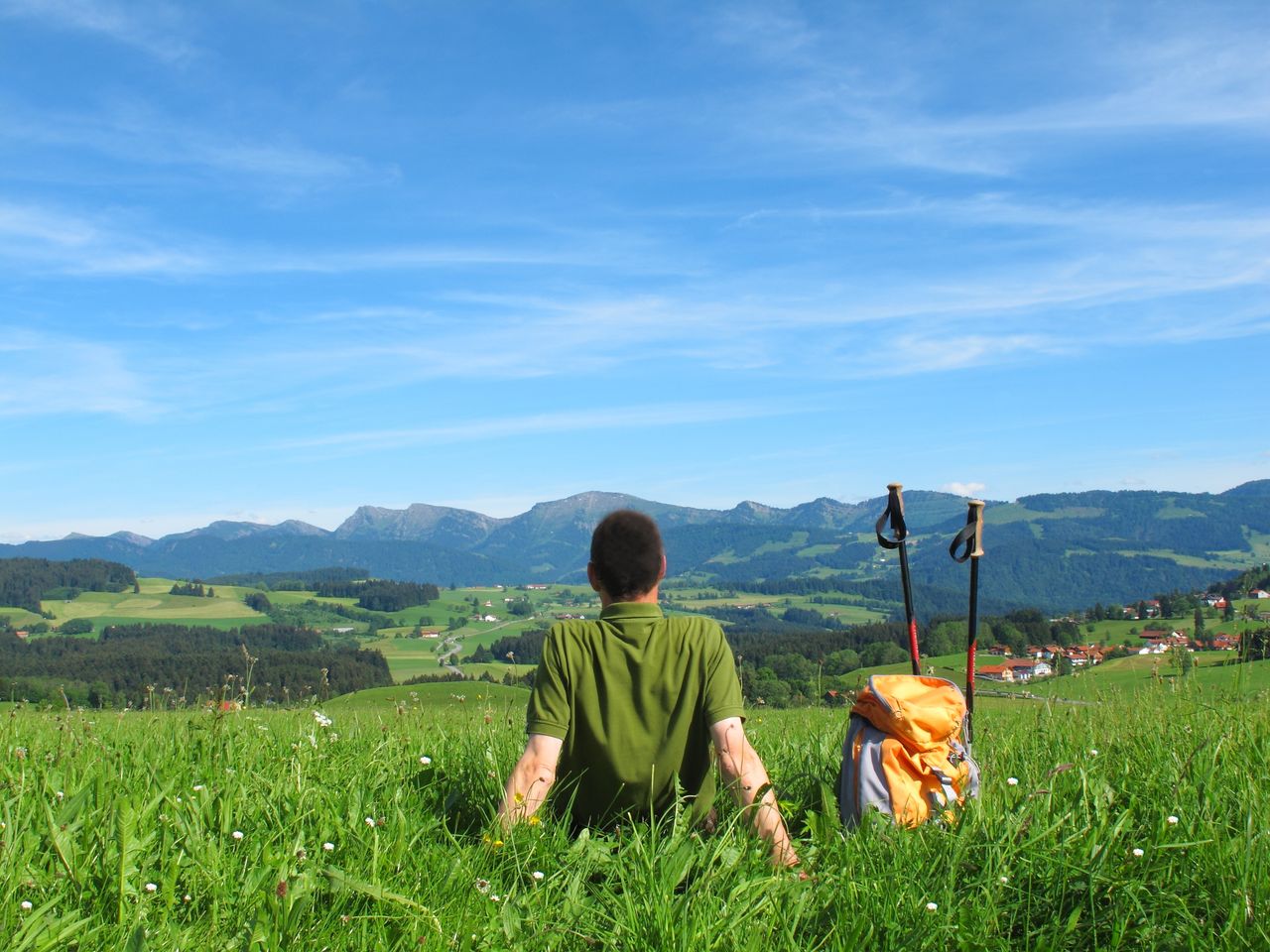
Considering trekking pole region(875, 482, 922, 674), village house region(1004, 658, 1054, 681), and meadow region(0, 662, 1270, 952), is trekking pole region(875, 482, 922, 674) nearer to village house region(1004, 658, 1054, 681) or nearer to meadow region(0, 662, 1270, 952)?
meadow region(0, 662, 1270, 952)

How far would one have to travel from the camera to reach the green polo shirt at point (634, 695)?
4289mm

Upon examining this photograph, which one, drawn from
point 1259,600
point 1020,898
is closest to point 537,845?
point 1020,898

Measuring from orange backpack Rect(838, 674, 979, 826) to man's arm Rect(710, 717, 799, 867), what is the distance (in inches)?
21.4

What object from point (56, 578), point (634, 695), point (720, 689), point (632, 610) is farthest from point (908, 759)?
point (56, 578)

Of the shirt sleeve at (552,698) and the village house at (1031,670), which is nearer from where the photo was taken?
the shirt sleeve at (552,698)

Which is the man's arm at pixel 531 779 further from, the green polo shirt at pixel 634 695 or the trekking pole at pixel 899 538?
the trekking pole at pixel 899 538

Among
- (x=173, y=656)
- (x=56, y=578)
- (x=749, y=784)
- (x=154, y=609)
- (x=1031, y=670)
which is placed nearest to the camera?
(x=749, y=784)

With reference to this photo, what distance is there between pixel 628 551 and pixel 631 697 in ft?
2.22

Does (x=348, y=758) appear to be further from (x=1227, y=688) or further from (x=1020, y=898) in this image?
(x=1227, y=688)

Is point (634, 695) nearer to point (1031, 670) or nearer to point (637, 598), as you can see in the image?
point (637, 598)

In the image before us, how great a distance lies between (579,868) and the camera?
3.86 m

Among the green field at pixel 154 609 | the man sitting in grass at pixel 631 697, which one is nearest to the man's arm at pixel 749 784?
the man sitting in grass at pixel 631 697

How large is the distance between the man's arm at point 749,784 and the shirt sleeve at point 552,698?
68 cm

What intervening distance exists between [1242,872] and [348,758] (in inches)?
183
